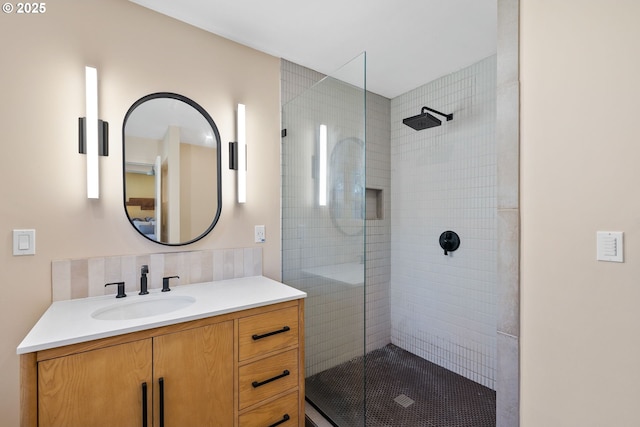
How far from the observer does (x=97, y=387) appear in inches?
41.6

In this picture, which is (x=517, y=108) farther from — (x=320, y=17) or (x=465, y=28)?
(x=320, y=17)

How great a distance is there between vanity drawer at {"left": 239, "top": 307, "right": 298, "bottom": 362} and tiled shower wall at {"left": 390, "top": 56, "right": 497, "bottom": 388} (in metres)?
1.55

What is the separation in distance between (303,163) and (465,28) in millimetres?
1339

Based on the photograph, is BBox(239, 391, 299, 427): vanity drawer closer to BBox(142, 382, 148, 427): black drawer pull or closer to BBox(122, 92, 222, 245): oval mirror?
BBox(142, 382, 148, 427): black drawer pull

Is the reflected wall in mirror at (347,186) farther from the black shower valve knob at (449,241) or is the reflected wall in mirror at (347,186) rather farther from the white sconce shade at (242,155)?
the black shower valve knob at (449,241)

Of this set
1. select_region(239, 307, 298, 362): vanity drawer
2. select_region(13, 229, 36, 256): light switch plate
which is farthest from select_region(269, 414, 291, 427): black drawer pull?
select_region(13, 229, 36, 256): light switch plate

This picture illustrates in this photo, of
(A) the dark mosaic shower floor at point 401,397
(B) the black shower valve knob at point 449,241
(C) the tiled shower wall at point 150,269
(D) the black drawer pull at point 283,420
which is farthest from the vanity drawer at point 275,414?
(B) the black shower valve knob at point 449,241

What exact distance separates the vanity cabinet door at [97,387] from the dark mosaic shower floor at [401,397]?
42.9 inches

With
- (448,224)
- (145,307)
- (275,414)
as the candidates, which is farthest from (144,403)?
(448,224)

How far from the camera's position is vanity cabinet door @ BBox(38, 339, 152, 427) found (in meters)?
0.99

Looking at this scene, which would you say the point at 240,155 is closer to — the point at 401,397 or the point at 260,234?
the point at 260,234

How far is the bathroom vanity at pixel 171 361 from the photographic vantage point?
3.29ft

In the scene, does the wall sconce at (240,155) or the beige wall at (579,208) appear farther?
the wall sconce at (240,155)

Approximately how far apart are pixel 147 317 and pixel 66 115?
107 centimetres
